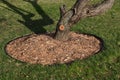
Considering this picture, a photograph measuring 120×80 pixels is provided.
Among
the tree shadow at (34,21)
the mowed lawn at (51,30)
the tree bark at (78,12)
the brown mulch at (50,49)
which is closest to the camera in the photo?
the mowed lawn at (51,30)

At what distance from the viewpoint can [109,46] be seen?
1140cm

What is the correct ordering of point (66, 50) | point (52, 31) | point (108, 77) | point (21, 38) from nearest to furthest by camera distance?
1. point (108, 77)
2. point (66, 50)
3. point (21, 38)
4. point (52, 31)

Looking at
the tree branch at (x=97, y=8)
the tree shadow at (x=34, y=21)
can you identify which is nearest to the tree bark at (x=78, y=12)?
the tree branch at (x=97, y=8)

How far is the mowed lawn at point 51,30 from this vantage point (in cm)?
963

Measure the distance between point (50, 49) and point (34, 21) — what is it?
4.81 m

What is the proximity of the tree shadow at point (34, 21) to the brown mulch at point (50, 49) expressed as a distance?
2169 millimetres

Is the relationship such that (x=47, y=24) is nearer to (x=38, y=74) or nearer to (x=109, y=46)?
(x=109, y=46)

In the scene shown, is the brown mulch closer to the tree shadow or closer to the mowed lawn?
the mowed lawn

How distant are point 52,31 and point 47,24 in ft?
4.72

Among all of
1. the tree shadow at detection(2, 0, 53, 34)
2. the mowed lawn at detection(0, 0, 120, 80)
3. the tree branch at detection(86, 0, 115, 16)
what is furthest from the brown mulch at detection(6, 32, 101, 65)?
the tree shadow at detection(2, 0, 53, 34)

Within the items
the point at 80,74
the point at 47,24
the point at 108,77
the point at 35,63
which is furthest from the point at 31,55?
the point at 47,24

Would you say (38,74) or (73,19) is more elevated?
(73,19)

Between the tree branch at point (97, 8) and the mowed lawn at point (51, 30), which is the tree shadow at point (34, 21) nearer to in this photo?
the mowed lawn at point (51, 30)

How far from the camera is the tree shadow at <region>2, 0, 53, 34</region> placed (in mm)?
14336
